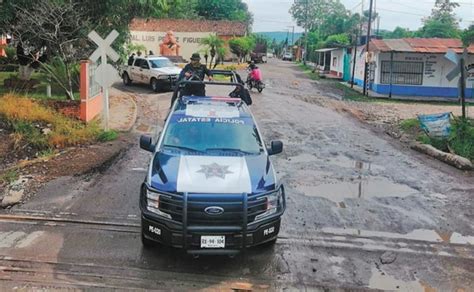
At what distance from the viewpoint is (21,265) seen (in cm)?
563

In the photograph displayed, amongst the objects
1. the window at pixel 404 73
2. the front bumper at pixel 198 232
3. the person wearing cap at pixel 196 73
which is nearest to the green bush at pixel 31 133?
the person wearing cap at pixel 196 73

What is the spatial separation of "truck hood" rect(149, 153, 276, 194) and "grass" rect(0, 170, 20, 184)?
410 centimetres

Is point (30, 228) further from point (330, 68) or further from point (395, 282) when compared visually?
point (330, 68)

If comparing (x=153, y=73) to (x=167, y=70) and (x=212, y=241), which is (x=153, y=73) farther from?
(x=212, y=241)

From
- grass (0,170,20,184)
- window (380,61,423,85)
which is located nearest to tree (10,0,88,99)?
grass (0,170,20,184)

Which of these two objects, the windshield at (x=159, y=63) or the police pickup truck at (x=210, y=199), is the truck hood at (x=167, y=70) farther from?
the police pickup truck at (x=210, y=199)

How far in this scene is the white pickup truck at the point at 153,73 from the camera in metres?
25.7

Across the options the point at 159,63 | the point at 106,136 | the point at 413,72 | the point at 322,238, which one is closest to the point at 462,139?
the point at 322,238

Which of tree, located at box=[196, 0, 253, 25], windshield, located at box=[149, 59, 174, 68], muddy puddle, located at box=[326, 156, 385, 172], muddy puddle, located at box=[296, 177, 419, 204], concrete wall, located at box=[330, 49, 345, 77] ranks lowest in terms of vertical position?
muddy puddle, located at box=[296, 177, 419, 204]

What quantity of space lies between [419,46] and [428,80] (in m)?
2.04

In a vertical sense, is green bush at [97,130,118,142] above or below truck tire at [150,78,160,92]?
below

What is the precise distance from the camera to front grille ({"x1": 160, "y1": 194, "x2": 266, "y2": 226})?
540 centimetres

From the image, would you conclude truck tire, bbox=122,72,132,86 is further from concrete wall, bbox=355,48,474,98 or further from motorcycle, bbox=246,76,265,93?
concrete wall, bbox=355,48,474,98

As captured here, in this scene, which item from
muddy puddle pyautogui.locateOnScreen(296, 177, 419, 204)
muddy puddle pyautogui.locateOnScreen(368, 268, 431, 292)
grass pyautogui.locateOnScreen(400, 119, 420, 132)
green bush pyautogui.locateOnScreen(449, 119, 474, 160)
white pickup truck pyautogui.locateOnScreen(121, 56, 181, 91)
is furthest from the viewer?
white pickup truck pyautogui.locateOnScreen(121, 56, 181, 91)
